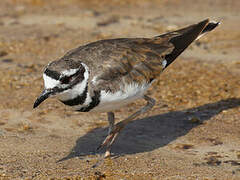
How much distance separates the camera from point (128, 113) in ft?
23.4

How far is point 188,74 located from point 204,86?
59 centimetres

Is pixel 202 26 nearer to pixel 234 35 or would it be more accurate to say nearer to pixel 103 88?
pixel 103 88

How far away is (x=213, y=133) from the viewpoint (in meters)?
6.50

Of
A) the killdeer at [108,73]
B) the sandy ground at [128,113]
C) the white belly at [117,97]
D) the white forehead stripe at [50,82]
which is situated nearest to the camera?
the white forehead stripe at [50,82]

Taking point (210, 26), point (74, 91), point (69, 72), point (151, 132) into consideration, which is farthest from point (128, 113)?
point (69, 72)

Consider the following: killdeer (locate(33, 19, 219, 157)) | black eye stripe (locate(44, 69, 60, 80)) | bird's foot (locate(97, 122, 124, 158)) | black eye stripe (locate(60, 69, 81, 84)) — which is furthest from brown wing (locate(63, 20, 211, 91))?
bird's foot (locate(97, 122, 124, 158))

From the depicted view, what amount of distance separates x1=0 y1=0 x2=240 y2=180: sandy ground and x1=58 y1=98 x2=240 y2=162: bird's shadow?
14mm

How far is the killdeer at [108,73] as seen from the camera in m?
5.08

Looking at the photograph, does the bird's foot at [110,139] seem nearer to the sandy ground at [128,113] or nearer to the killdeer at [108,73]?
the killdeer at [108,73]

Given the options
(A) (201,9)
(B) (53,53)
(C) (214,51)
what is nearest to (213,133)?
(C) (214,51)

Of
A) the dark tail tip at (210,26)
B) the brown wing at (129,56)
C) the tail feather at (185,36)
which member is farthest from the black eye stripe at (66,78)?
the dark tail tip at (210,26)

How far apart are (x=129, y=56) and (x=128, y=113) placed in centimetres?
155

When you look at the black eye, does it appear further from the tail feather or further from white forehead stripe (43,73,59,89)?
the tail feather

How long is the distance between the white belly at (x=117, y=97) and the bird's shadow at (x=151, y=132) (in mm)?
810
